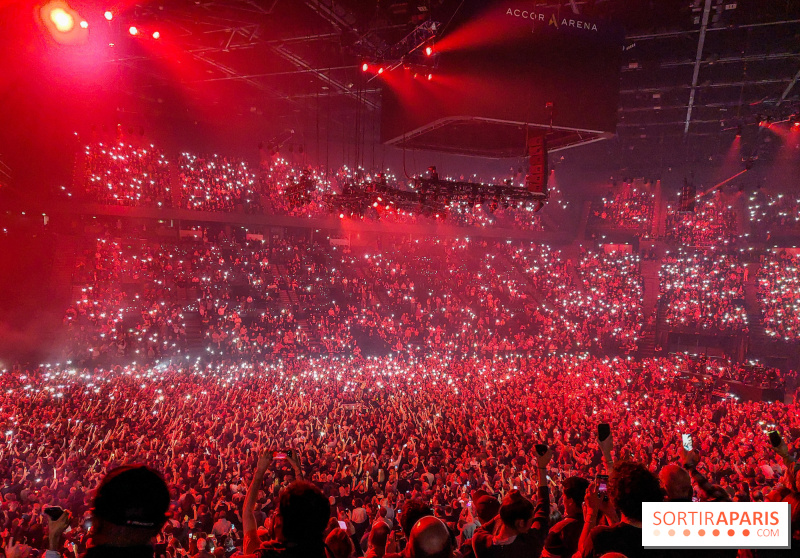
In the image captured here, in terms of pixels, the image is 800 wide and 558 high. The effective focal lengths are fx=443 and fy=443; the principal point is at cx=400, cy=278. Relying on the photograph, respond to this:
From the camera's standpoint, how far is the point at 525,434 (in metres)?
9.77

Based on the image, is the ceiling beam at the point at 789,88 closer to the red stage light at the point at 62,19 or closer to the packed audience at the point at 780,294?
the packed audience at the point at 780,294

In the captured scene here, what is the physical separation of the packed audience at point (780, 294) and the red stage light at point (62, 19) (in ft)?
90.0

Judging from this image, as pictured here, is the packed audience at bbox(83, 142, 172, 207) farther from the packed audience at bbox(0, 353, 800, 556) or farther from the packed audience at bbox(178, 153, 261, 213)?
the packed audience at bbox(0, 353, 800, 556)

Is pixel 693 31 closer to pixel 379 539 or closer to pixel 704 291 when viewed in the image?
pixel 379 539

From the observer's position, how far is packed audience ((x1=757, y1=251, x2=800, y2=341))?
20922 millimetres

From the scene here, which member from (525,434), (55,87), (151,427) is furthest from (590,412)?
(55,87)

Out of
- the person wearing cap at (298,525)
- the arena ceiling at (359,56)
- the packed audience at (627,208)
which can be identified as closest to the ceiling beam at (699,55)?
the arena ceiling at (359,56)

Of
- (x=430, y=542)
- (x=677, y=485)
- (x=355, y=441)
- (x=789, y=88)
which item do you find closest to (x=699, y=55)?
(x=789, y=88)

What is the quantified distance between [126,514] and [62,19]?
6.98 metres

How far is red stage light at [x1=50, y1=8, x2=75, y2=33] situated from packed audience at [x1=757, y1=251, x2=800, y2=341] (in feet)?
90.0

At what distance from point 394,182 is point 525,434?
21.9 meters

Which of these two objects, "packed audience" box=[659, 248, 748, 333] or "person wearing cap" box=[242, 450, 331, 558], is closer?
"person wearing cap" box=[242, 450, 331, 558]

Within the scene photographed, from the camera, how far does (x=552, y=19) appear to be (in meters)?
→ 6.95

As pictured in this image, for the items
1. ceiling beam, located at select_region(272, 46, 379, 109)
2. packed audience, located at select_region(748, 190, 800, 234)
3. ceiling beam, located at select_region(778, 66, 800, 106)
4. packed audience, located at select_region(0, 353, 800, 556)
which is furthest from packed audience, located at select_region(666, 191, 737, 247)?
ceiling beam, located at select_region(272, 46, 379, 109)
